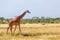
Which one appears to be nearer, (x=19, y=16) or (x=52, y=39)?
(x=52, y=39)

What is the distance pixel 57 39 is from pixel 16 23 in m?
5.61

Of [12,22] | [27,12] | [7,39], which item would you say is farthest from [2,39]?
[27,12]

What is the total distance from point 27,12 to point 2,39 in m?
6.79

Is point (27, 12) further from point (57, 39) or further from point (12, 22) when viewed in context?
point (57, 39)

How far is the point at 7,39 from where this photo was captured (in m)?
17.2

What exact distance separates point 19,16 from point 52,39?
5.80 meters

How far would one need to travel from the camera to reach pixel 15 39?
17.3 m

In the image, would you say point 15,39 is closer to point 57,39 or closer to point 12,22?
point 57,39

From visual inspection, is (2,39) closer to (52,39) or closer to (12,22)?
(52,39)

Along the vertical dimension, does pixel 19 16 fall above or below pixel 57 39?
above

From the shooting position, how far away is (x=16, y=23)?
22.3 metres

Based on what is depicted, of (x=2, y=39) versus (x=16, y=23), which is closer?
(x=2, y=39)

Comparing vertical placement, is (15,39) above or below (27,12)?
below

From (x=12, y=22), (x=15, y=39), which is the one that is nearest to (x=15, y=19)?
(x=12, y=22)
